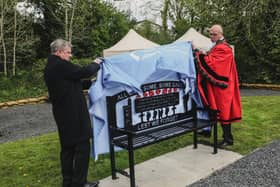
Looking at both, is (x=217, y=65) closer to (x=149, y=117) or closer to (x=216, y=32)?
(x=216, y=32)

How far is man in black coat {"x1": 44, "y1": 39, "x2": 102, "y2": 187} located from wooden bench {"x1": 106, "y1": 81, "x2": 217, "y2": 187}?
467 millimetres

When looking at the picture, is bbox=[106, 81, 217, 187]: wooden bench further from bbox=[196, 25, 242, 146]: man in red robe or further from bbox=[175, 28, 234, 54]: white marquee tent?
bbox=[175, 28, 234, 54]: white marquee tent

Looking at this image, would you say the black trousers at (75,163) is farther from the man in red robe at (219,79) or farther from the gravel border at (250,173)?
the man in red robe at (219,79)

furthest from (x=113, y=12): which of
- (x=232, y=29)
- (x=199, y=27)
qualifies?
(x=232, y=29)

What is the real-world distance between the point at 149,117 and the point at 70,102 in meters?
1.20

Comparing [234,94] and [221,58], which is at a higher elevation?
[221,58]

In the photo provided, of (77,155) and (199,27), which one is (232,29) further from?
(77,155)

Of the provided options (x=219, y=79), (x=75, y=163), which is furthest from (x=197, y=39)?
(x=75, y=163)

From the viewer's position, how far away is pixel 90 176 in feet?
13.4

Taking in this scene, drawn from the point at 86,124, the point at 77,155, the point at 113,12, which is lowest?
the point at 77,155

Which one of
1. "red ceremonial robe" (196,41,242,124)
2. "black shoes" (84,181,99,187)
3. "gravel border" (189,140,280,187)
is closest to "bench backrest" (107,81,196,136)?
"red ceremonial robe" (196,41,242,124)

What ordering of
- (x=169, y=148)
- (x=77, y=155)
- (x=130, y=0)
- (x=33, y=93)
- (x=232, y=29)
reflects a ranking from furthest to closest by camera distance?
(x=130, y=0) → (x=232, y=29) → (x=33, y=93) → (x=169, y=148) → (x=77, y=155)

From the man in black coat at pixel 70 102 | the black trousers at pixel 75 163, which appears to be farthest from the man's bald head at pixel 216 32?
the black trousers at pixel 75 163

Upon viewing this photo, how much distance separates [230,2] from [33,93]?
8.37 meters
